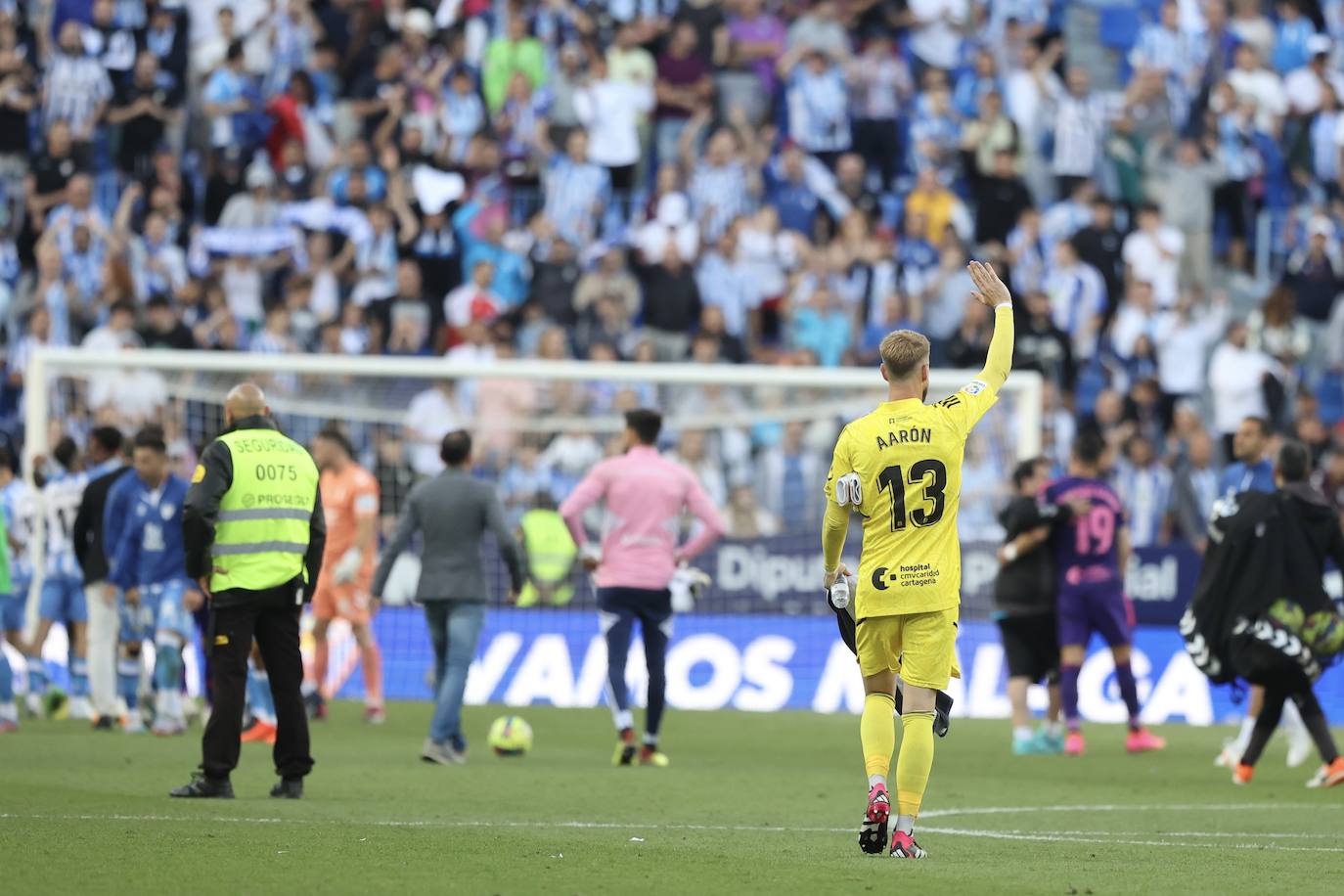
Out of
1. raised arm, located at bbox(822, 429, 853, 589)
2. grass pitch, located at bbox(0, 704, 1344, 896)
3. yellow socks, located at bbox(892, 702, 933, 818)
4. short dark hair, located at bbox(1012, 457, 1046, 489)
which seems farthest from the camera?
short dark hair, located at bbox(1012, 457, 1046, 489)

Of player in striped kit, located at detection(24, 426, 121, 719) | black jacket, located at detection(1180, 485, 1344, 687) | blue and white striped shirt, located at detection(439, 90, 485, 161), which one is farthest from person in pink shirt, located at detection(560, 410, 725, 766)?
blue and white striped shirt, located at detection(439, 90, 485, 161)

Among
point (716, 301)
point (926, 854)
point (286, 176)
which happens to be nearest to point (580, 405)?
point (716, 301)

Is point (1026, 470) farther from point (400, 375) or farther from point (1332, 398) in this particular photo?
point (1332, 398)

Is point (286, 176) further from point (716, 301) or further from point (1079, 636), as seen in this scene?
point (1079, 636)

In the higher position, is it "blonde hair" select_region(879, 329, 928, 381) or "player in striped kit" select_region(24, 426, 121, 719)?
"blonde hair" select_region(879, 329, 928, 381)

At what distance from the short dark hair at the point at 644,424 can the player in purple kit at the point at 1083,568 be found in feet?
10.7

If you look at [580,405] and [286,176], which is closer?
[580,405]

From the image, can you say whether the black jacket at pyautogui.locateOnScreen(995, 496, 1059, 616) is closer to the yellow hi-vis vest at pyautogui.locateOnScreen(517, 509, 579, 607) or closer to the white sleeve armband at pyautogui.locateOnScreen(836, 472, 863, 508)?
the yellow hi-vis vest at pyautogui.locateOnScreen(517, 509, 579, 607)

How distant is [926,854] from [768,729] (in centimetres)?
913

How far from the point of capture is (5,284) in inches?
1011

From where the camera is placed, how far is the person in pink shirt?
52.1 ft

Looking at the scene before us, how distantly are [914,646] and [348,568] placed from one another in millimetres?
9852

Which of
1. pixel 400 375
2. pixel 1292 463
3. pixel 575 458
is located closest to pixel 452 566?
pixel 1292 463

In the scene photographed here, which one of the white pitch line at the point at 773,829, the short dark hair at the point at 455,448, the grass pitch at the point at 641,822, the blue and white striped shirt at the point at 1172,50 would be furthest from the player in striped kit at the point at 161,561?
the blue and white striped shirt at the point at 1172,50
